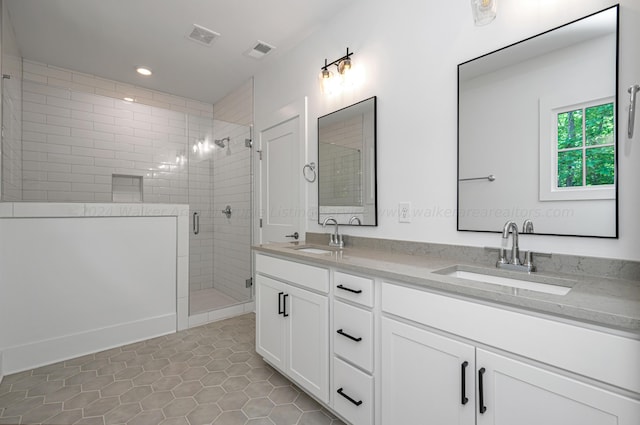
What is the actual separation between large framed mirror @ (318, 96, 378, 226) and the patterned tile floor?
1220 millimetres

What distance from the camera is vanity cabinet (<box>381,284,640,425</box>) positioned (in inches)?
32.4

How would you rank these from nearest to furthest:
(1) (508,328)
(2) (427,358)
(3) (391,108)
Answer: (1) (508,328) < (2) (427,358) < (3) (391,108)

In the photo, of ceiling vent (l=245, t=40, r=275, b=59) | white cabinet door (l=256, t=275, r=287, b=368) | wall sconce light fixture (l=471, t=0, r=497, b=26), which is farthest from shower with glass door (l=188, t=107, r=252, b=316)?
wall sconce light fixture (l=471, t=0, r=497, b=26)

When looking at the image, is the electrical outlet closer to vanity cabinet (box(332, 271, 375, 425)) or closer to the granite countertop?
the granite countertop

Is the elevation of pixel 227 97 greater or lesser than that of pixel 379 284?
greater

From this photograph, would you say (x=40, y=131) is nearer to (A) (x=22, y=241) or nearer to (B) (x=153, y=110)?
(B) (x=153, y=110)

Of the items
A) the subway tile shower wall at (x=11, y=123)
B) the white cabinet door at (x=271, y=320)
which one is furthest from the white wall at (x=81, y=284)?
the white cabinet door at (x=271, y=320)

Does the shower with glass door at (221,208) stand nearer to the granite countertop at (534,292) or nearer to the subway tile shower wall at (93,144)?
the subway tile shower wall at (93,144)

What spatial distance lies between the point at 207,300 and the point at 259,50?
8.64 feet

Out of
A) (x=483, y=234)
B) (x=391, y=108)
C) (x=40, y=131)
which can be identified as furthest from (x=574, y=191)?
(x=40, y=131)

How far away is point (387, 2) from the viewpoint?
1.97 metres

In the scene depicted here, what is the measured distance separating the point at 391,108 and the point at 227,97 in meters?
2.80

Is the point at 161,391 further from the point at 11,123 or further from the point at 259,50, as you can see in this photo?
the point at 259,50

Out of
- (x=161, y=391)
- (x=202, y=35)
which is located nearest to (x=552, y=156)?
(x=161, y=391)
